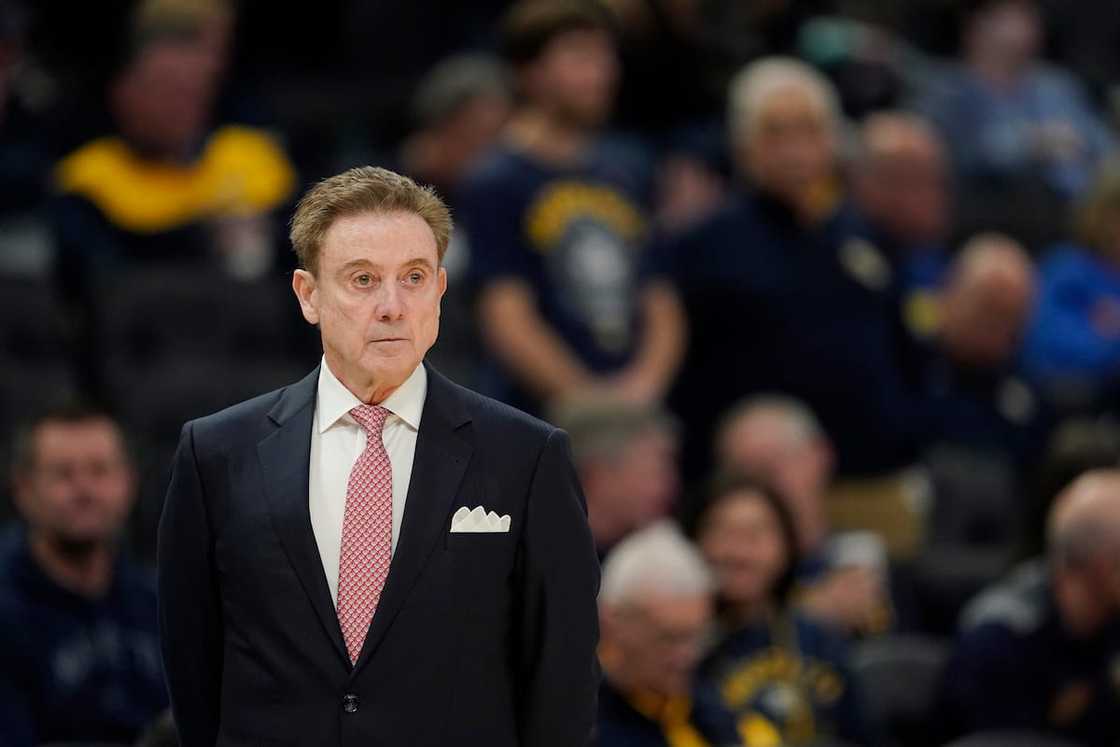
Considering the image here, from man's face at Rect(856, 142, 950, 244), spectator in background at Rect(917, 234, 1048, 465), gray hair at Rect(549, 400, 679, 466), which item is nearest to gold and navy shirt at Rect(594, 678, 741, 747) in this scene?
gray hair at Rect(549, 400, 679, 466)

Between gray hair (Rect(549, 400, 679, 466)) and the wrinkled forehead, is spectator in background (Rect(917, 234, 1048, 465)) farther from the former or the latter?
the wrinkled forehead

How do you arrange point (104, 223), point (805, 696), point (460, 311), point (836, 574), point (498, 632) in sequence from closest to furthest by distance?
point (498, 632), point (805, 696), point (836, 574), point (104, 223), point (460, 311)

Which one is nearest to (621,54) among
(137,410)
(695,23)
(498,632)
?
(695,23)

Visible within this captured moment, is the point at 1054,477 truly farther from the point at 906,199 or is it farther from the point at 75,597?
the point at 75,597

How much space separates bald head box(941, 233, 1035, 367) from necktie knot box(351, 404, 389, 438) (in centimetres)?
512

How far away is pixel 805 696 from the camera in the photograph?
16.8 ft

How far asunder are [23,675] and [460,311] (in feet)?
9.33

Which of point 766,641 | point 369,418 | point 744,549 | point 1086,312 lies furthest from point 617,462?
point 369,418

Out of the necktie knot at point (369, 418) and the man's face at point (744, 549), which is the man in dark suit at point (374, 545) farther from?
the man's face at point (744, 549)

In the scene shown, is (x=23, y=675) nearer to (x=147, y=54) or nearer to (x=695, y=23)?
(x=147, y=54)

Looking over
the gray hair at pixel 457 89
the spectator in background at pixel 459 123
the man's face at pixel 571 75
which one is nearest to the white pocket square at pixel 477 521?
the man's face at pixel 571 75

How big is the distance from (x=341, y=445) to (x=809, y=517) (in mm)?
3878

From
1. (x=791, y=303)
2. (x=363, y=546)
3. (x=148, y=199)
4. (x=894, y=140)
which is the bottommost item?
(x=363, y=546)

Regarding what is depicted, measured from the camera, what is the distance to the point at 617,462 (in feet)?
18.0
